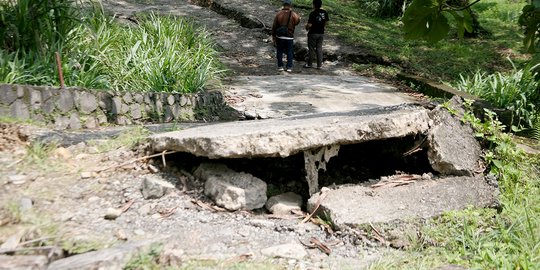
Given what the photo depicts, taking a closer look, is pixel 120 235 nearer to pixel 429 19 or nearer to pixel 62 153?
pixel 62 153

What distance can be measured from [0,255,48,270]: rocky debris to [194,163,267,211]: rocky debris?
3.93ft

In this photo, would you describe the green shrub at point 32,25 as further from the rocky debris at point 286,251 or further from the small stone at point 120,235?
the rocky debris at point 286,251

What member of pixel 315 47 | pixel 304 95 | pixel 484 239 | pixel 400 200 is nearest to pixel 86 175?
pixel 400 200

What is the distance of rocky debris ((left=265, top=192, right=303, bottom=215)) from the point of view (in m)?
3.16

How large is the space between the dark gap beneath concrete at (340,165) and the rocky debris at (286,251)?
0.77 metres

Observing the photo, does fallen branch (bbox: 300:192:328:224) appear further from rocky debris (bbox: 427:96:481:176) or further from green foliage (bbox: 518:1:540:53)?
green foliage (bbox: 518:1:540:53)

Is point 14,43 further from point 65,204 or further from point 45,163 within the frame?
point 65,204

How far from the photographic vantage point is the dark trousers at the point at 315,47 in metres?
9.09

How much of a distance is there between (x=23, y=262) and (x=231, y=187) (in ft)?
4.42

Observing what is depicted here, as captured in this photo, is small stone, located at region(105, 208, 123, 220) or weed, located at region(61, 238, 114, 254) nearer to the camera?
weed, located at region(61, 238, 114, 254)

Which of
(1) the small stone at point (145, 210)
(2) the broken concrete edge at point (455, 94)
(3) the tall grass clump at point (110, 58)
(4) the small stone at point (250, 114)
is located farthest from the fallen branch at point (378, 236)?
(3) the tall grass clump at point (110, 58)

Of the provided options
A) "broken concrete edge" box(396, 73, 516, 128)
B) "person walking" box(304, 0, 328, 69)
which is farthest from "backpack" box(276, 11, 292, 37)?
"broken concrete edge" box(396, 73, 516, 128)

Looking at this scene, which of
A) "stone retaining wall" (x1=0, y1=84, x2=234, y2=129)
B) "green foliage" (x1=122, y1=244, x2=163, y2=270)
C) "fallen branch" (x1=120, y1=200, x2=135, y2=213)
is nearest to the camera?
"green foliage" (x1=122, y1=244, x2=163, y2=270)

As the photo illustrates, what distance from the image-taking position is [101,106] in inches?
198
